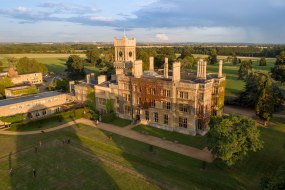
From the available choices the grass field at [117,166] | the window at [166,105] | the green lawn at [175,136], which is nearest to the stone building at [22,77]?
the grass field at [117,166]

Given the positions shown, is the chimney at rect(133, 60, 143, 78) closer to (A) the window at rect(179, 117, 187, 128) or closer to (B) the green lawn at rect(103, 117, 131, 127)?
(B) the green lawn at rect(103, 117, 131, 127)

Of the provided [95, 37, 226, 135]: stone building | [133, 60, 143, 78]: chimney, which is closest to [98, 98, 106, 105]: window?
[95, 37, 226, 135]: stone building

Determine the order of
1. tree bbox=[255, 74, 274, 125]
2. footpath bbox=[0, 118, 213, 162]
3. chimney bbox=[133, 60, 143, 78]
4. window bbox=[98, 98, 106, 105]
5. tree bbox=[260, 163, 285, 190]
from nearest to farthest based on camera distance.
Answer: tree bbox=[260, 163, 285, 190] < footpath bbox=[0, 118, 213, 162] < tree bbox=[255, 74, 274, 125] < chimney bbox=[133, 60, 143, 78] < window bbox=[98, 98, 106, 105]

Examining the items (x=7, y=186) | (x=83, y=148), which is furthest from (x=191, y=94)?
(x=7, y=186)

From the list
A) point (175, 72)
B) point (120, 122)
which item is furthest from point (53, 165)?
point (175, 72)

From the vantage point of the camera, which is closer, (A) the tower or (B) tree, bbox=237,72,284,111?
(B) tree, bbox=237,72,284,111

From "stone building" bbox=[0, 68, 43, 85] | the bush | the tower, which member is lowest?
the bush

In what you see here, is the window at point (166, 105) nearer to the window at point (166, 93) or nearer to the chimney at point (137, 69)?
the window at point (166, 93)
